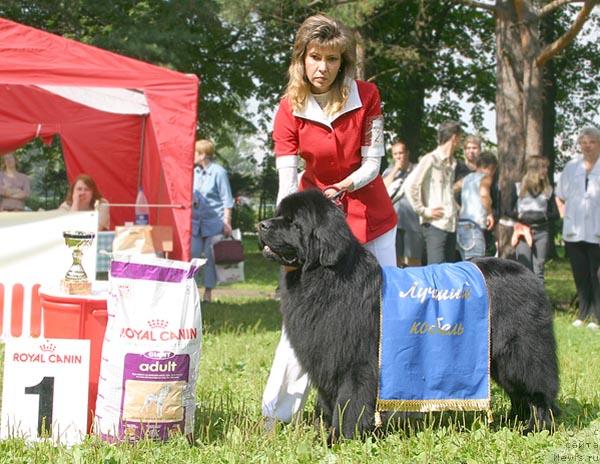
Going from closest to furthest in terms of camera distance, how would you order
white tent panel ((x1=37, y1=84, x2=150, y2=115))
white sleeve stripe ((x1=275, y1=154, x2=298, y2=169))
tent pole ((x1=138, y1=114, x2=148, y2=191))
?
white sleeve stripe ((x1=275, y1=154, x2=298, y2=169)), white tent panel ((x1=37, y1=84, x2=150, y2=115)), tent pole ((x1=138, y1=114, x2=148, y2=191))

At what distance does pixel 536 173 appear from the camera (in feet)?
30.9

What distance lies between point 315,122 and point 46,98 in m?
8.61

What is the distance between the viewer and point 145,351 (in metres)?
3.71

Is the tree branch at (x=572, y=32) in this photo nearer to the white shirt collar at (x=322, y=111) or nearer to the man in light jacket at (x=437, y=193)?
the man in light jacket at (x=437, y=193)

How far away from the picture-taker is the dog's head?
3693 millimetres

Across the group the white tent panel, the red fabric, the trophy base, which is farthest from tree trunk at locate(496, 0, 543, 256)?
the trophy base

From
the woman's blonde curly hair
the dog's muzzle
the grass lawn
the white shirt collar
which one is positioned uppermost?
the woman's blonde curly hair

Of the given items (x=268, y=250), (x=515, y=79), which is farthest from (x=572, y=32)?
(x=268, y=250)

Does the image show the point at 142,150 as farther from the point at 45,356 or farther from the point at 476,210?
the point at 45,356

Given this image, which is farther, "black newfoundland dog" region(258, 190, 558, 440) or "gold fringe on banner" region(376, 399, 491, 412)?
"gold fringe on banner" region(376, 399, 491, 412)

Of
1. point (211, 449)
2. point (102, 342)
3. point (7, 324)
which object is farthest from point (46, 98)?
point (211, 449)

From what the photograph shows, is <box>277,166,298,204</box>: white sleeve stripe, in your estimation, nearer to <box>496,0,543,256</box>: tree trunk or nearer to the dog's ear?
the dog's ear

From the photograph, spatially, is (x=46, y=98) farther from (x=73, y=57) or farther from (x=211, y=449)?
(x=211, y=449)

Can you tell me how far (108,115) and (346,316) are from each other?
28.7 feet
